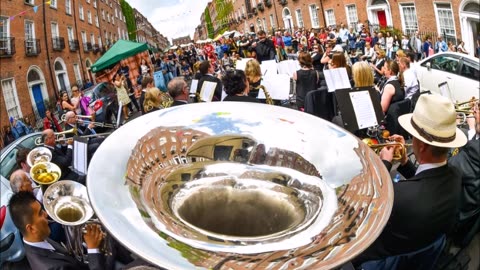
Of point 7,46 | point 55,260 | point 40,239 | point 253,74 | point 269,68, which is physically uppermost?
point 7,46

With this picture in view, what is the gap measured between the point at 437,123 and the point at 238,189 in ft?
3.48

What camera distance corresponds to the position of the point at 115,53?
5270 millimetres

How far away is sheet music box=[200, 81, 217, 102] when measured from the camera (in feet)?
15.2

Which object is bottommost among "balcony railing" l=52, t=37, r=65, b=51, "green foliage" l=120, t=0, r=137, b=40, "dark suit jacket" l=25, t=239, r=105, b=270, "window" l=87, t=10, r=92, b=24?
"dark suit jacket" l=25, t=239, r=105, b=270

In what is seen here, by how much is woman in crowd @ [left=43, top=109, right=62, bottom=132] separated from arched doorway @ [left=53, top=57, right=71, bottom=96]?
323 millimetres

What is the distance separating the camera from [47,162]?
2.63m

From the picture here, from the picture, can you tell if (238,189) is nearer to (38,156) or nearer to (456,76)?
(456,76)

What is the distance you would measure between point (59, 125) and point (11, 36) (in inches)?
44.8

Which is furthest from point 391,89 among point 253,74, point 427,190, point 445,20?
point 427,190

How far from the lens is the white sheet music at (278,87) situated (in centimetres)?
430

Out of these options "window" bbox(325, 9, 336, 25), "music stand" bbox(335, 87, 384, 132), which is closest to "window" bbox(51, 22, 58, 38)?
"music stand" bbox(335, 87, 384, 132)

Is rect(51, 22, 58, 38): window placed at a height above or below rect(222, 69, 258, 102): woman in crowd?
above

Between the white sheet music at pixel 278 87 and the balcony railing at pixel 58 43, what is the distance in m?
2.22

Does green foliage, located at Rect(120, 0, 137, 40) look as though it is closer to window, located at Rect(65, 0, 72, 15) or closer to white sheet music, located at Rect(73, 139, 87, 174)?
window, located at Rect(65, 0, 72, 15)
